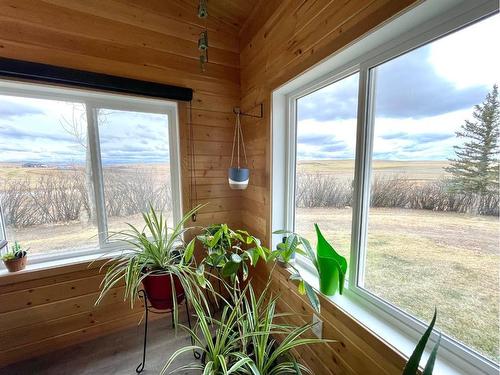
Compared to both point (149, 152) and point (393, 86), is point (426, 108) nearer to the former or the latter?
point (393, 86)

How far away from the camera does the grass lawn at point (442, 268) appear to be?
656 millimetres

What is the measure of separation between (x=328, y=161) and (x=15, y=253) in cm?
210

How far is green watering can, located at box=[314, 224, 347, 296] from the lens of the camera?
1.07m

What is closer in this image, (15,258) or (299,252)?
(299,252)

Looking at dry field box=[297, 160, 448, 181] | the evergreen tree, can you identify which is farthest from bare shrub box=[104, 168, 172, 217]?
the evergreen tree

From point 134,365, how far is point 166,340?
24 cm

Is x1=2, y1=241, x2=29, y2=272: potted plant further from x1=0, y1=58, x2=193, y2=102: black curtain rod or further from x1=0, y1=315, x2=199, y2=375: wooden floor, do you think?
x1=0, y1=58, x2=193, y2=102: black curtain rod

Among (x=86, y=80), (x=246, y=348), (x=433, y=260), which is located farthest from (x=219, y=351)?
(x=86, y=80)

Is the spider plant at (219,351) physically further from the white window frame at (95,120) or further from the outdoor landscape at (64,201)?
the white window frame at (95,120)

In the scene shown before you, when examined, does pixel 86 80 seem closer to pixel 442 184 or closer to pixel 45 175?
pixel 45 175

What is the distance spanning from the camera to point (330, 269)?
3.54ft

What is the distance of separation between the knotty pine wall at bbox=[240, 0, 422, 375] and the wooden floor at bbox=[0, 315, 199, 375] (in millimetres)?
817

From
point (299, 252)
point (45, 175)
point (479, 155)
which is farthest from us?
point (45, 175)

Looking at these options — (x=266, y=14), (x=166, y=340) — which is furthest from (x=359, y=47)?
(x=166, y=340)
